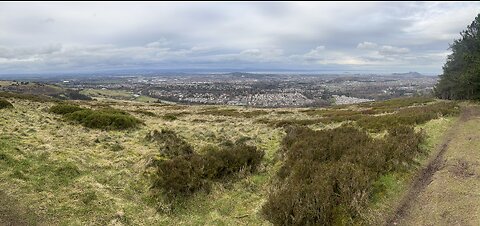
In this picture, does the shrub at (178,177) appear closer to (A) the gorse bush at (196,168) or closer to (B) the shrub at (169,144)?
(A) the gorse bush at (196,168)

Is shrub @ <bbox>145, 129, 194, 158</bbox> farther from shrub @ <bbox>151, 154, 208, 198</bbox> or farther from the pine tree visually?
the pine tree

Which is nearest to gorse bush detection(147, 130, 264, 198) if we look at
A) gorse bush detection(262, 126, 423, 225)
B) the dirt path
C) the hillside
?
the hillside

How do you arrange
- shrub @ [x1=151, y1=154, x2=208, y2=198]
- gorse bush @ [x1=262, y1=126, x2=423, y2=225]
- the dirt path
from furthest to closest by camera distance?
shrub @ [x1=151, y1=154, x2=208, y2=198]
gorse bush @ [x1=262, y1=126, x2=423, y2=225]
the dirt path

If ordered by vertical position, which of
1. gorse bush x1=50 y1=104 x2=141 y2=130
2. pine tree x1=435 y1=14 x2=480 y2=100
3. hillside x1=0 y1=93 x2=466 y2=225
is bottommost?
hillside x1=0 y1=93 x2=466 y2=225

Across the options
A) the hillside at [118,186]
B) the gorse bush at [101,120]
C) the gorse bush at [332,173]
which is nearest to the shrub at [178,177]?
the hillside at [118,186]

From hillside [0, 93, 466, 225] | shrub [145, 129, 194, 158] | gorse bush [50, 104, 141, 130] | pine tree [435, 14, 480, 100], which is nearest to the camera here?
hillside [0, 93, 466, 225]

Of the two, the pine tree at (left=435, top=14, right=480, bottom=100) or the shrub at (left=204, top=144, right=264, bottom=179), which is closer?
the shrub at (left=204, top=144, right=264, bottom=179)
